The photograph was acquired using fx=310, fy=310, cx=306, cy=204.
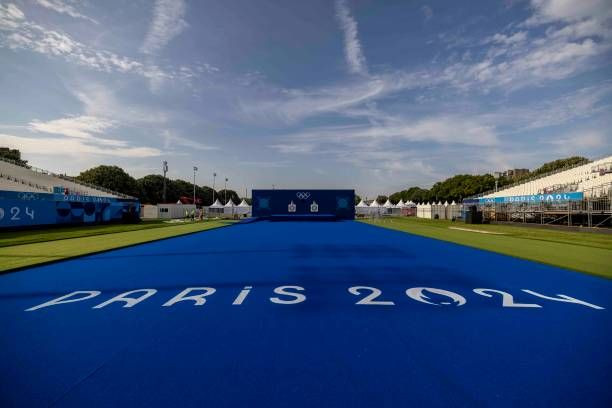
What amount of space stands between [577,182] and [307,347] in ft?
156

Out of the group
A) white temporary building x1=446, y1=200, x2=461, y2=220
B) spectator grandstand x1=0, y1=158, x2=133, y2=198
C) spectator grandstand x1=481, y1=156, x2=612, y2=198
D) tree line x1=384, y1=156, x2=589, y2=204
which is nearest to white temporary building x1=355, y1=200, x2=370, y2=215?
white temporary building x1=446, y1=200, x2=461, y2=220

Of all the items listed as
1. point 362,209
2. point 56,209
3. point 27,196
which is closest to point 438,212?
point 362,209

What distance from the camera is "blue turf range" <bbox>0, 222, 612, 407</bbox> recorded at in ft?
10.3

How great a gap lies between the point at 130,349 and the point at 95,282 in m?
4.69

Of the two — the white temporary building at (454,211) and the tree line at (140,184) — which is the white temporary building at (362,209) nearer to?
the white temporary building at (454,211)

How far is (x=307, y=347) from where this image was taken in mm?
4195

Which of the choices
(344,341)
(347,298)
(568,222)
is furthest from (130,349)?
(568,222)

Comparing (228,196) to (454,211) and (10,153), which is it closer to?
(10,153)

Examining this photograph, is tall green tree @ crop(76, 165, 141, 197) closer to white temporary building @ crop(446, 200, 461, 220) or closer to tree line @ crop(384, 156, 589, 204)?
white temporary building @ crop(446, 200, 461, 220)

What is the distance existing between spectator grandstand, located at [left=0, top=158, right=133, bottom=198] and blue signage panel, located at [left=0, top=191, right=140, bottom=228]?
232 inches

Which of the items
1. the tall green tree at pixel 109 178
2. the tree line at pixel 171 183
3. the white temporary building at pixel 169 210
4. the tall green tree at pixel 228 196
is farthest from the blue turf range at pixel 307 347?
the tall green tree at pixel 228 196

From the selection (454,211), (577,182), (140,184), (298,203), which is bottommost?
(454,211)

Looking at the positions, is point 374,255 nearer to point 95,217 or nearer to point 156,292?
point 156,292

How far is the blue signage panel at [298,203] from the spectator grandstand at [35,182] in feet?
76.2
